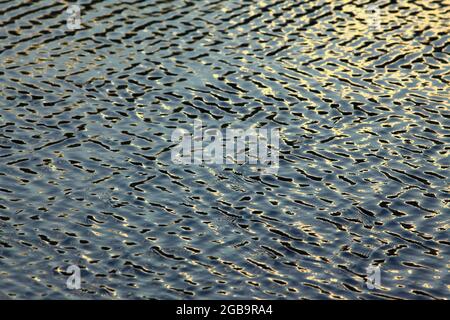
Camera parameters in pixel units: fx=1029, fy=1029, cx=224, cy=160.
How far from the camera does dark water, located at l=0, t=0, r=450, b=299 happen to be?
36.1 meters

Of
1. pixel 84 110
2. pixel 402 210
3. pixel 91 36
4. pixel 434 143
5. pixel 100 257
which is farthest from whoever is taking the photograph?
pixel 91 36

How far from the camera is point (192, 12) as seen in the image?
59.6 metres

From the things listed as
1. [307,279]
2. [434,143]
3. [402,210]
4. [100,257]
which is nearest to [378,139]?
[434,143]

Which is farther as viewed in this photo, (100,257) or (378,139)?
(378,139)

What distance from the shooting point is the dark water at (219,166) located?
36.1 meters

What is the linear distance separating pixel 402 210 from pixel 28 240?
46.8ft

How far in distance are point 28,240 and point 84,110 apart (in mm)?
11570

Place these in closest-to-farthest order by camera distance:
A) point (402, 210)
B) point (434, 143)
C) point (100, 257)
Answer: point (100, 257) → point (402, 210) → point (434, 143)

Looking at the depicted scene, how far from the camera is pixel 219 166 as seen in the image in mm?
43469

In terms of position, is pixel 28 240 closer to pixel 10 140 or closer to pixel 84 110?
pixel 10 140
